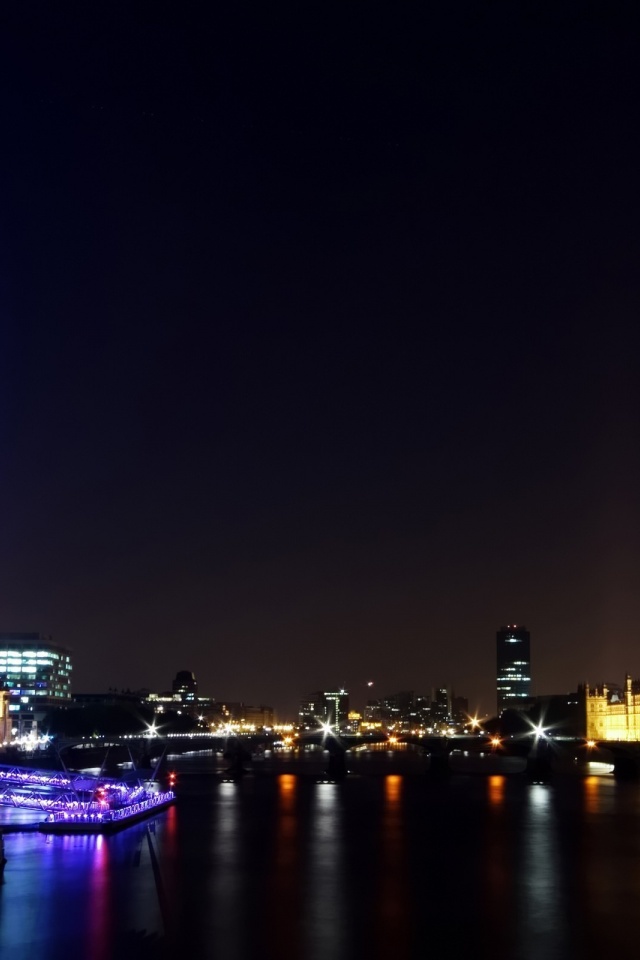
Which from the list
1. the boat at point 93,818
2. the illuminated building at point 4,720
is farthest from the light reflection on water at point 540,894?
the illuminated building at point 4,720

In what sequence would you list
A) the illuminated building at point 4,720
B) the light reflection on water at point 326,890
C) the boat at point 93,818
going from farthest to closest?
the illuminated building at point 4,720 < the boat at point 93,818 < the light reflection on water at point 326,890

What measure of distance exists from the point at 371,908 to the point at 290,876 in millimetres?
9629

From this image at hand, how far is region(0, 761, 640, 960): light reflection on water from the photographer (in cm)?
3941

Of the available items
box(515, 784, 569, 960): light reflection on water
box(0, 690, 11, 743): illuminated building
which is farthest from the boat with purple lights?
box(0, 690, 11, 743): illuminated building

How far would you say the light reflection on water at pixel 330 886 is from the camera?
3941 centimetres

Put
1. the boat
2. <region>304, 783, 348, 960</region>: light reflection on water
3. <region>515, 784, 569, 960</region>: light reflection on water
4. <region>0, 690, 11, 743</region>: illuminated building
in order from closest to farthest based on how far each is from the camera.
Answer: <region>304, 783, 348, 960</region>: light reflection on water → <region>515, 784, 569, 960</region>: light reflection on water → the boat → <region>0, 690, 11, 743</region>: illuminated building

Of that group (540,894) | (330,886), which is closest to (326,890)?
(330,886)

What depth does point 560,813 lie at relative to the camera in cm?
8819

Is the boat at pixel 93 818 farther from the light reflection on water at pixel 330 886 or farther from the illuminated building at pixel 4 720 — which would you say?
the illuminated building at pixel 4 720

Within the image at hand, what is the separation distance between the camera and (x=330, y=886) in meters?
51.6

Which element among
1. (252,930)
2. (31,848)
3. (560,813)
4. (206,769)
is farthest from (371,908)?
(206,769)

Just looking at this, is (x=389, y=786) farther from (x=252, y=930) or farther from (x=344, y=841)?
(x=252, y=930)

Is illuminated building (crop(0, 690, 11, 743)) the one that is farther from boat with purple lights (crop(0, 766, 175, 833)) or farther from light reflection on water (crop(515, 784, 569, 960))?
light reflection on water (crop(515, 784, 569, 960))

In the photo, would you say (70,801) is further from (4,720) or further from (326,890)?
(4,720)
